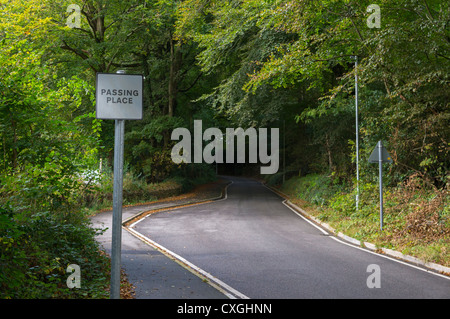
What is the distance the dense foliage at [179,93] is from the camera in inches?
280

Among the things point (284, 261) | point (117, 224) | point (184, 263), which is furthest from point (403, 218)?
point (117, 224)

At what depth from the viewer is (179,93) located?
32.4 m

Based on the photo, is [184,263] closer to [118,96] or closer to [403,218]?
[118,96]

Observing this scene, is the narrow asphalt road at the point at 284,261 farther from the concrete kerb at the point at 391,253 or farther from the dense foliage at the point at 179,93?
the dense foliage at the point at 179,93

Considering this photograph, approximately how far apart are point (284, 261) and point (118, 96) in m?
6.59

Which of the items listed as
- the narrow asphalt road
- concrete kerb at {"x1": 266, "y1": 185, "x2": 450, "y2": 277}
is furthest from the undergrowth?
the narrow asphalt road

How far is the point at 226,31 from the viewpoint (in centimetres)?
2061

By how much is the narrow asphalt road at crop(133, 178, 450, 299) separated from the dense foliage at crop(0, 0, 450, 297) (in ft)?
9.50

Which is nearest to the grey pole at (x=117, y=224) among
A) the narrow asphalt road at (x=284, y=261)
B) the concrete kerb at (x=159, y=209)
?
the narrow asphalt road at (x=284, y=261)

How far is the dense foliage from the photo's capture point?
7.12 metres

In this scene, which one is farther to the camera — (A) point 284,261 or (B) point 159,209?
(B) point 159,209

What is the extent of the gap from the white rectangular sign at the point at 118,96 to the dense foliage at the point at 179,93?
1896 mm

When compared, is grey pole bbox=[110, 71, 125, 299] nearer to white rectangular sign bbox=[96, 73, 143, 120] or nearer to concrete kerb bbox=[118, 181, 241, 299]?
white rectangular sign bbox=[96, 73, 143, 120]
